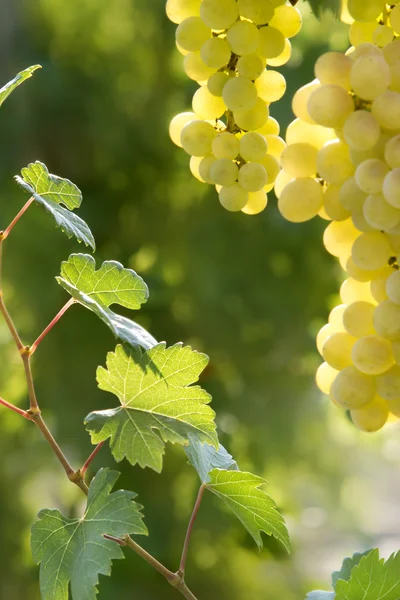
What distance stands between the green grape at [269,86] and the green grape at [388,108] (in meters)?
0.07

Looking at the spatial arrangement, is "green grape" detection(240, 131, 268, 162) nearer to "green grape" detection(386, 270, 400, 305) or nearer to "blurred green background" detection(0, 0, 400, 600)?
"green grape" detection(386, 270, 400, 305)

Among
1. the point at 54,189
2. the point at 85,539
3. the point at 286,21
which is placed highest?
the point at 286,21

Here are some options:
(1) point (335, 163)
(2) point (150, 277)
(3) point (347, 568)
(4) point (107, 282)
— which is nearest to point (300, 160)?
(1) point (335, 163)

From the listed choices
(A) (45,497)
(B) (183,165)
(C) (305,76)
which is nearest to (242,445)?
(A) (45,497)

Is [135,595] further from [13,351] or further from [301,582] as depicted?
[13,351]

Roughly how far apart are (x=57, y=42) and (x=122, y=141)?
0.24 meters

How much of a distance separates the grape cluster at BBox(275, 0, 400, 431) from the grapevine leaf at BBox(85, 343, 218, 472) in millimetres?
82

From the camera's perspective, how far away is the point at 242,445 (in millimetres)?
1501

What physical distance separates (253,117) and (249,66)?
2 cm

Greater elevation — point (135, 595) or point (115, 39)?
point (115, 39)

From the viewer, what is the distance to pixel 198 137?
11.7 inches

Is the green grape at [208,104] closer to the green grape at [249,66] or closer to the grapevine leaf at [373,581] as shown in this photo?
the green grape at [249,66]

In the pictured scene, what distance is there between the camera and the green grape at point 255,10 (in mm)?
278

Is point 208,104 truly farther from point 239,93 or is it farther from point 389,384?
point 389,384
